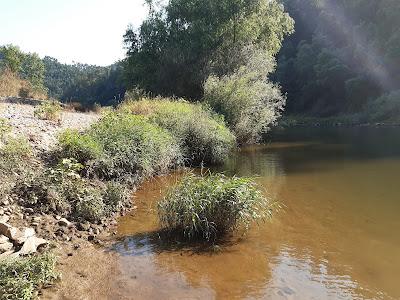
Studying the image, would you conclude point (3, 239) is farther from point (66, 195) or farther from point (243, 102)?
point (243, 102)

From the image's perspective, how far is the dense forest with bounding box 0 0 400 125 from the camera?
1298 inches

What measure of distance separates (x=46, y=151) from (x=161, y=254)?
211 inches

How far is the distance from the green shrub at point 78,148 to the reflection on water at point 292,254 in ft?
5.85

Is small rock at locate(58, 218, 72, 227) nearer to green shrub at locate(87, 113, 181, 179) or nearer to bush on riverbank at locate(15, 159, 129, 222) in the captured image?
bush on riverbank at locate(15, 159, 129, 222)

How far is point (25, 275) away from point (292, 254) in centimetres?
470

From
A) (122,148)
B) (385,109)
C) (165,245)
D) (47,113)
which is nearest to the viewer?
(165,245)

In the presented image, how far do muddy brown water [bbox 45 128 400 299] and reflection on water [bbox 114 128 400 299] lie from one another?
Result: 0.05 feet

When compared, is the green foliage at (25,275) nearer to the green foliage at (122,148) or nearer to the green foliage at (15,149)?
the green foliage at (15,149)

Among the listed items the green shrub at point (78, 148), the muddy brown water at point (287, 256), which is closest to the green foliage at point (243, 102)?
the muddy brown water at point (287, 256)

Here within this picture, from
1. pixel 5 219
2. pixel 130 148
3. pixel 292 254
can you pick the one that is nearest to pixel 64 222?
pixel 5 219

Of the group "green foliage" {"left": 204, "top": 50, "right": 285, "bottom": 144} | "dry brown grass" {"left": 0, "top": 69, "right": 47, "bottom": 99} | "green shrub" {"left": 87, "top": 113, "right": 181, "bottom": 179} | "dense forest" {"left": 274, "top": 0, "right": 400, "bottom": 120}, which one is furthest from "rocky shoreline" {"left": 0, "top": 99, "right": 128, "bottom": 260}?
"dense forest" {"left": 274, "top": 0, "right": 400, "bottom": 120}

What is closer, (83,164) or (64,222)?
(64,222)

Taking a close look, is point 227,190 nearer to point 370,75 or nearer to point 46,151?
point 46,151

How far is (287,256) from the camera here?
8094mm
